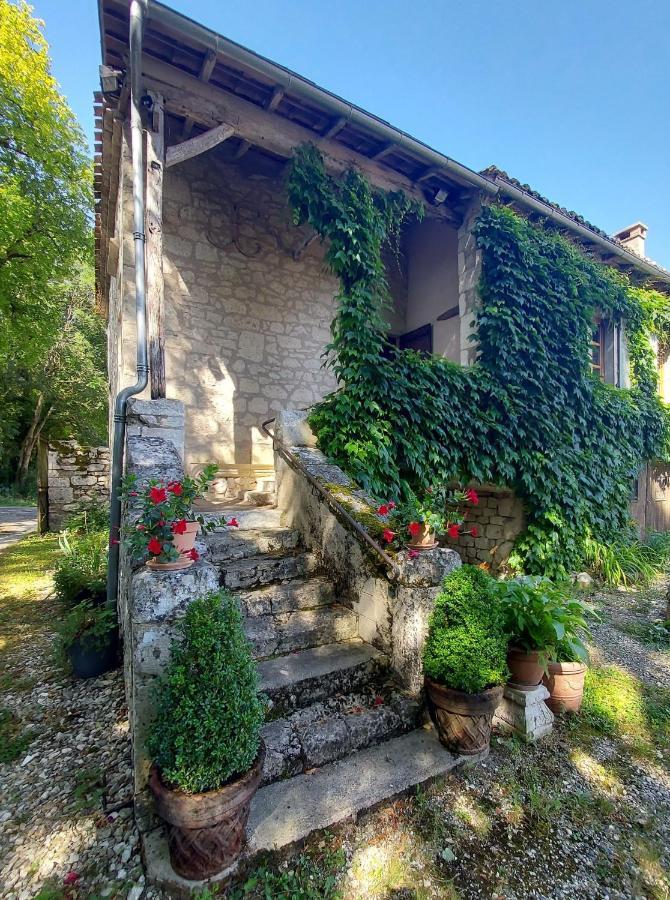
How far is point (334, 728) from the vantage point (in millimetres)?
2211

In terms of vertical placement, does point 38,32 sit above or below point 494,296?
above

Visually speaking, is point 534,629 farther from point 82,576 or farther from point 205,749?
point 82,576

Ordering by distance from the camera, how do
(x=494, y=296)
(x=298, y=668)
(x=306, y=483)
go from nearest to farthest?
(x=298, y=668), (x=306, y=483), (x=494, y=296)

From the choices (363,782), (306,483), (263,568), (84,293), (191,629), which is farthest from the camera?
(84,293)

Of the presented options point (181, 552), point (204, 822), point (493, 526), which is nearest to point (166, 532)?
point (181, 552)

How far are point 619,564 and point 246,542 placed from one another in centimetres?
604

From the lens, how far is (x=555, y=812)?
204cm

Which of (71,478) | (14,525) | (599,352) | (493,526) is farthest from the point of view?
(14,525)

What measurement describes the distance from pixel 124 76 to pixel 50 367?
15.4 meters

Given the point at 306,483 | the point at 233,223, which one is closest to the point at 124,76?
the point at 233,223

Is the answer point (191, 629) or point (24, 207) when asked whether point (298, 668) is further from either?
point (24, 207)

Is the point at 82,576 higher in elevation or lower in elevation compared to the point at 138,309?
lower

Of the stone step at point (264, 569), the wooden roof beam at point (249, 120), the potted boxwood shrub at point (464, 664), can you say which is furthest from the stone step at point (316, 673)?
the wooden roof beam at point (249, 120)

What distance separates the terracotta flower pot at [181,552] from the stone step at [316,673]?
0.89 metres
